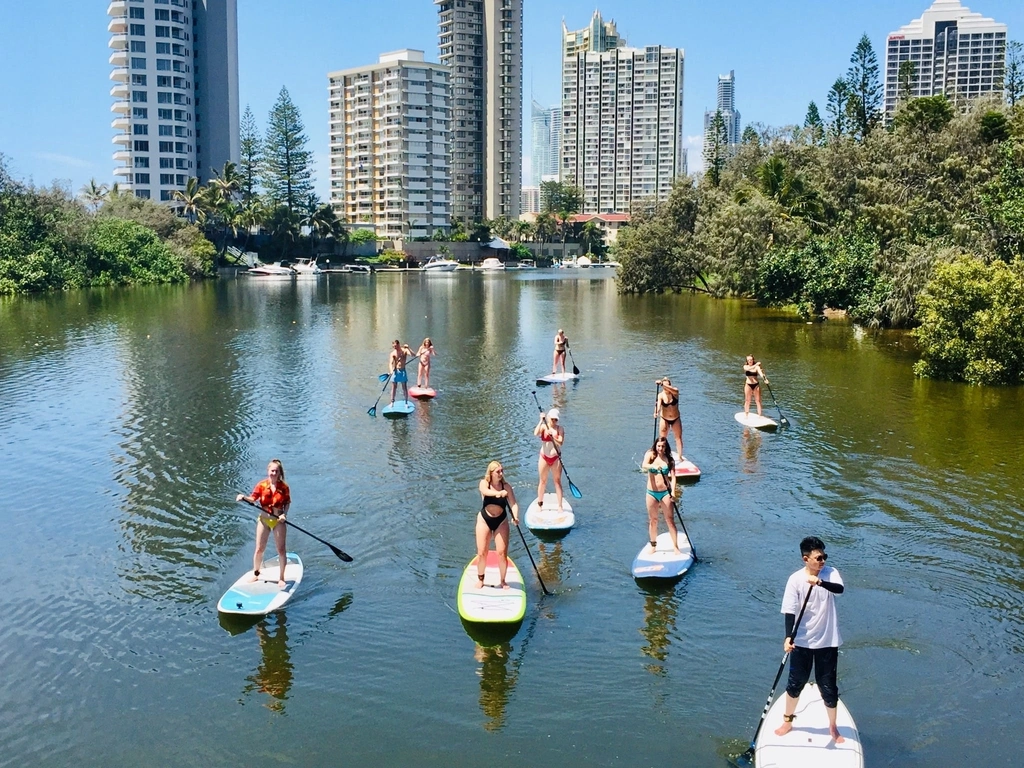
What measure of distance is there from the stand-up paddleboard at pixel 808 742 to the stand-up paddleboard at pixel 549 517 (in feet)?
22.6

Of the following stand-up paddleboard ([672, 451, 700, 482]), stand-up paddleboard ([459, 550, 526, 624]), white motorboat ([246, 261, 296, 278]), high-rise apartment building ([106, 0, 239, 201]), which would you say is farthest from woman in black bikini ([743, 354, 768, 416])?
high-rise apartment building ([106, 0, 239, 201])

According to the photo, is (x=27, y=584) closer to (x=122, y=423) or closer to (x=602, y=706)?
(x=602, y=706)

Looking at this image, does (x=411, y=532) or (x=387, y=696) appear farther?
(x=411, y=532)

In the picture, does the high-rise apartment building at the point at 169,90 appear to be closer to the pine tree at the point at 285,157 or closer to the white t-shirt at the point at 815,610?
the pine tree at the point at 285,157

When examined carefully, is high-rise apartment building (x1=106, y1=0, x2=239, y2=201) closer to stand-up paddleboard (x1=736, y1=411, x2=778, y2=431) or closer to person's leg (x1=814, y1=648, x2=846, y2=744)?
stand-up paddleboard (x1=736, y1=411, x2=778, y2=431)

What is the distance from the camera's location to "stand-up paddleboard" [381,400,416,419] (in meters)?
26.5

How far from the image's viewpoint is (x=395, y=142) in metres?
168

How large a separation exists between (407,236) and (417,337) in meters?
125

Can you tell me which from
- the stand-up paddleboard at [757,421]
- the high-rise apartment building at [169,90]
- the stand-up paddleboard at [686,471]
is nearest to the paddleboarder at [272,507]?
the stand-up paddleboard at [686,471]

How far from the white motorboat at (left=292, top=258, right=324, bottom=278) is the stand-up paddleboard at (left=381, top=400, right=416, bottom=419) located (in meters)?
91.8

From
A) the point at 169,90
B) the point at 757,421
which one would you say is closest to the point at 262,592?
the point at 757,421

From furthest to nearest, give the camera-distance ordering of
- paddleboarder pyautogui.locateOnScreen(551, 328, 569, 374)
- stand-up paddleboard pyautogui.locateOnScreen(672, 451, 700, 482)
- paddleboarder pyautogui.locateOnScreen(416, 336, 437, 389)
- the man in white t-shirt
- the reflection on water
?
1. paddleboarder pyautogui.locateOnScreen(551, 328, 569, 374)
2. paddleboarder pyautogui.locateOnScreen(416, 336, 437, 389)
3. stand-up paddleboard pyautogui.locateOnScreen(672, 451, 700, 482)
4. the reflection on water
5. the man in white t-shirt

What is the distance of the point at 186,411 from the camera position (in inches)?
1077

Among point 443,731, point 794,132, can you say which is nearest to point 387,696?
point 443,731
